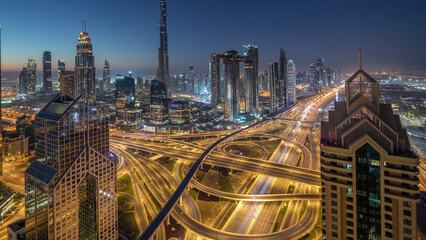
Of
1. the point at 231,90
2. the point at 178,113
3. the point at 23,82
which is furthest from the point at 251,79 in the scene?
the point at 23,82

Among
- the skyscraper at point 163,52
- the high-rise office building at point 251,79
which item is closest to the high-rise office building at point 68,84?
the skyscraper at point 163,52

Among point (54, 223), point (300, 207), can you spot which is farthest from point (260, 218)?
point (54, 223)

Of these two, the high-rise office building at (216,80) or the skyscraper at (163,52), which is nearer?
the high-rise office building at (216,80)

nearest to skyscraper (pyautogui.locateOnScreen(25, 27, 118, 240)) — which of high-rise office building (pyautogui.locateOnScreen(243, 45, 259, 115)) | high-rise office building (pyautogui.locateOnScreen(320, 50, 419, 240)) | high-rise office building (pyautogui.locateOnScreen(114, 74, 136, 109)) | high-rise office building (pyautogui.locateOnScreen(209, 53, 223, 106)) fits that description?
high-rise office building (pyautogui.locateOnScreen(320, 50, 419, 240))

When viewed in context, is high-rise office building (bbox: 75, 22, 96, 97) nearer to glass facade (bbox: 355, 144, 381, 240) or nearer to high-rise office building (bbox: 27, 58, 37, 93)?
high-rise office building (bbox: 27, 58, 37, 93)

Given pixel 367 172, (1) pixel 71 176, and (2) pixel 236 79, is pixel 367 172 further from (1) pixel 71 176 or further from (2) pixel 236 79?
(2) pixel 236 79

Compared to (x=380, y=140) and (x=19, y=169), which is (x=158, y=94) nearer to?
(x=19, y=169)

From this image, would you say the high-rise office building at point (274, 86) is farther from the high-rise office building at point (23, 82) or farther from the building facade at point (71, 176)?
the high-rise office building at point (23, 82)
